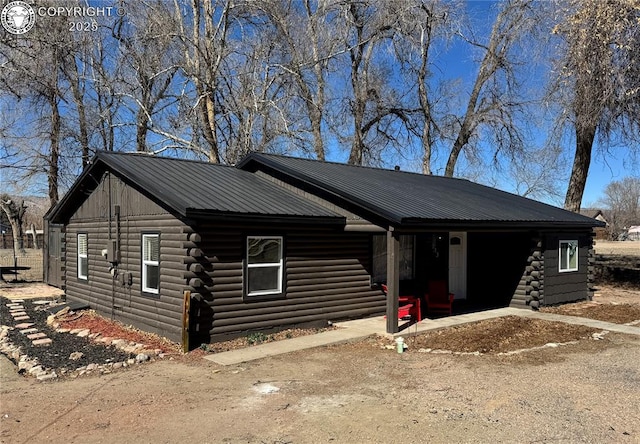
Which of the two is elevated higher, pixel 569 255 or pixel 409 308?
pixel 569 255

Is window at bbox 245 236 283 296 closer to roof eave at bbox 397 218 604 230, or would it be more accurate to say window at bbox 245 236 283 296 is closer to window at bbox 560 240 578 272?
roof eave at bbox 397 218 604 230

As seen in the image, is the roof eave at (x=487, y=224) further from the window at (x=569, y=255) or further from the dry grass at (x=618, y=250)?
the dry grass at (x=618, y=250)

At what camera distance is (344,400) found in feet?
19.8

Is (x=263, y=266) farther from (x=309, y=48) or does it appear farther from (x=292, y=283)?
(x=309, y=48)

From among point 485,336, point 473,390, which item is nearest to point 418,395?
point 473,390

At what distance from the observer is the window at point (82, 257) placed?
12.6 metres

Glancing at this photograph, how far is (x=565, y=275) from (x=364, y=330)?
700 cm

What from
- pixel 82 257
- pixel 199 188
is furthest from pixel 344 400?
pixel 82 257

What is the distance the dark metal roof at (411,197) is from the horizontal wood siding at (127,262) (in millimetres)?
3274

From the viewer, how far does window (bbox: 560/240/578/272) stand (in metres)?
14.0

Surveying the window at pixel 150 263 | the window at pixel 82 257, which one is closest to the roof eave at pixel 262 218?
the window at pixel 150 263

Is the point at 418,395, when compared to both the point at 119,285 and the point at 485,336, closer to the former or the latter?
the point at 485,336

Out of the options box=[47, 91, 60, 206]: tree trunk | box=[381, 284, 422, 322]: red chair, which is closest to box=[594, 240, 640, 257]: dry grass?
box=[381, 284, 422, 322]: red chair

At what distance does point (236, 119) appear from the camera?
72.7ft
